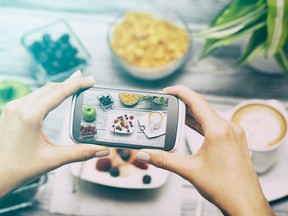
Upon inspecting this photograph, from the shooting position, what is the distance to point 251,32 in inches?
27.6

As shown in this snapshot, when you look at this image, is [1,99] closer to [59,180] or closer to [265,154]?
[59,180]

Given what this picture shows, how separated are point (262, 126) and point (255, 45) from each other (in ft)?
Result: 0.43

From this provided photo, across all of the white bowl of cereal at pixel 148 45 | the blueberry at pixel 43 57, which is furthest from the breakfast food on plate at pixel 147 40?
the blueberry at pixel 43 57

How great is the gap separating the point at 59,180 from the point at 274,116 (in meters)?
0.32

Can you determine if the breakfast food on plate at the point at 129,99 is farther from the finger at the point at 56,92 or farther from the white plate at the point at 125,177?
the white plate at the point at 125,177

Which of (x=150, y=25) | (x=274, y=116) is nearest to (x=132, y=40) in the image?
(x=150, y=25)

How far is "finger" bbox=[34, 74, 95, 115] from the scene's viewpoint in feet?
1.62

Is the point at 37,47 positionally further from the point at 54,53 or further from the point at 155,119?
the point at 155,119

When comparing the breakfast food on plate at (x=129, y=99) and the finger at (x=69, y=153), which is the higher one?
the breakfast food on plate at (x=129, y=99)

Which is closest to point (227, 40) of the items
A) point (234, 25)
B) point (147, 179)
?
point (234, 25)

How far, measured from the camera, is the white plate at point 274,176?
26.2 inches

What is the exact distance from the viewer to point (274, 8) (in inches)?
24.3

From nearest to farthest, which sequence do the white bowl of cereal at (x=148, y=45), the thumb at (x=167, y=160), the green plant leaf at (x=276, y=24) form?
the thumb at (x=167, y=160)
the green plant leaf at (x=276, y=24)
the white bowl of cereal at (x=148, y=45)

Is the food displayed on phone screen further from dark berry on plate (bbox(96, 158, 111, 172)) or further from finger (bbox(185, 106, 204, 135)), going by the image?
dark berry on plate (bbox(96, 158, 111, 172))
